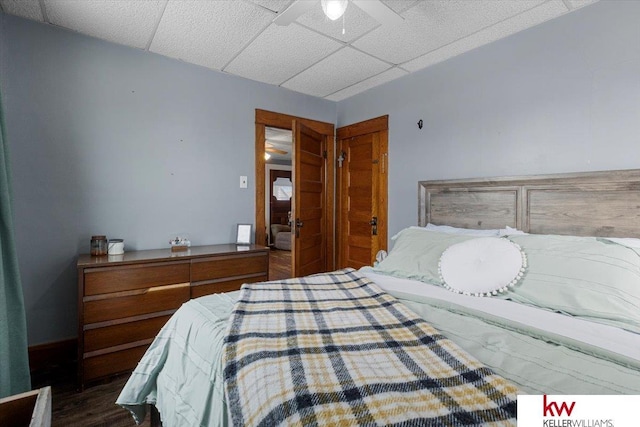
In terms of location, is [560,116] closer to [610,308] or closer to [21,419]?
[610,308]

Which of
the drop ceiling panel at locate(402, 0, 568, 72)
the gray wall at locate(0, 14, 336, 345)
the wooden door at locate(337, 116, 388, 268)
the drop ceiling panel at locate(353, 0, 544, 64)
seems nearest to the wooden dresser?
the gray wall at locate(0, 14, 336, 345)

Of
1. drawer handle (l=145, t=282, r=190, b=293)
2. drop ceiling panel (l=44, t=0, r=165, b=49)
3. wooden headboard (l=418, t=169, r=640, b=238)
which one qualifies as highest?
drop ceiling panel (l=44, t=0, r=165, b=49)

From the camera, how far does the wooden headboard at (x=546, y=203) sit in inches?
69.2

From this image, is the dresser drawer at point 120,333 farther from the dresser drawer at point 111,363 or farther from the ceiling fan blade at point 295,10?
the ceiling fan blade at point 295,10

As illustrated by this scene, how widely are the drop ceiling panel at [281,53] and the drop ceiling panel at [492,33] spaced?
0.83 meters

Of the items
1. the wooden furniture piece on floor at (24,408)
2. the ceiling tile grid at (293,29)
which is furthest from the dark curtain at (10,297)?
the ceiling tile grid at (293,29)

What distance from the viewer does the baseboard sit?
7.16 feet

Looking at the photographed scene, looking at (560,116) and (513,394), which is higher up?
(560,116)

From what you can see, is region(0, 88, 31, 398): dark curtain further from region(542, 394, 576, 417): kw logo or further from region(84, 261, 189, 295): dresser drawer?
region(542, 394, 576, 417): kw logo

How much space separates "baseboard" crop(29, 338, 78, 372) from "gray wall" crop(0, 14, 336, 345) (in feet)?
0.19

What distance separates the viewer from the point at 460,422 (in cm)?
63

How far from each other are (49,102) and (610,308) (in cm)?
359

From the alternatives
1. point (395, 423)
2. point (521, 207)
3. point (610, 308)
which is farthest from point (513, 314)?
point (521, 207)

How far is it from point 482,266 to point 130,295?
2.30 meters
